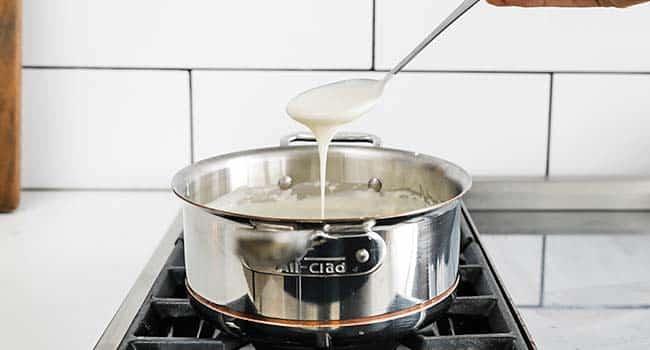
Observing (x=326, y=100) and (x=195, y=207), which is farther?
(x=326, y=100)

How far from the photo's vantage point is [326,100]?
789 mm

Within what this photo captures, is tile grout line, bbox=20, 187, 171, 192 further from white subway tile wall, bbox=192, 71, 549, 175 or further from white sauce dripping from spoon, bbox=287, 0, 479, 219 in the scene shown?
white sauce dripping from spoon, bbox=287, 0, 479, 219

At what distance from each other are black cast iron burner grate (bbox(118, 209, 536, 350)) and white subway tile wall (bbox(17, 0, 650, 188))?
0.94ft

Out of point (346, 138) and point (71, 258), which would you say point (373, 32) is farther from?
point (71, 258)

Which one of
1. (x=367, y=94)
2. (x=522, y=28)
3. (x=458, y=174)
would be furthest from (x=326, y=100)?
(x=522, y=28)

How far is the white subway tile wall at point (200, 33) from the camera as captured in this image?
1.03 metres

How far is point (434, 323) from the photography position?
2.27 feet

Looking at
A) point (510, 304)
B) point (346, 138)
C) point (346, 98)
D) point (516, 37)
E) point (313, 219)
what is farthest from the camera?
point (516, 37)

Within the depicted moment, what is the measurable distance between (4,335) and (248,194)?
0.25m

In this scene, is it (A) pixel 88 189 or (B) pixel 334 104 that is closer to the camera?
(B) pixel 334 104

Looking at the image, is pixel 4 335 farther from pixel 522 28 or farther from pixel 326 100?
pixel 522 28

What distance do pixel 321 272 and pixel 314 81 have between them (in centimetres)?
51

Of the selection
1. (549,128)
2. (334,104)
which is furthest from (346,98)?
(549,128)

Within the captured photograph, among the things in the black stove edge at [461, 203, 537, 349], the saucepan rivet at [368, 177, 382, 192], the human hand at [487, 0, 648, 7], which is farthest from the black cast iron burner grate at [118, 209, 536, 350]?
the human hand at [487, 0, 648, 7]
